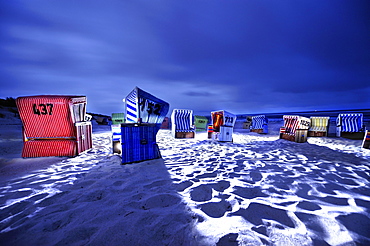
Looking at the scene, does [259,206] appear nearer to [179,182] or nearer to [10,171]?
[179,182]

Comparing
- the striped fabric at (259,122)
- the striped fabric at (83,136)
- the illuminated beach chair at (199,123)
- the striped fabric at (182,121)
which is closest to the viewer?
the striped fabric at (83,136)

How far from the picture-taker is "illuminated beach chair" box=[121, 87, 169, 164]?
4.64 meters

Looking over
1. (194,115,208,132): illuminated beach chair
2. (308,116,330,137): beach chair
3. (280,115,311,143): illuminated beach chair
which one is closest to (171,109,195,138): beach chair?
(194,115,208,132): illuminated beach chair

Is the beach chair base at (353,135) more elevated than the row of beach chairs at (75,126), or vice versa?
the row of beach chairs at (75,126)

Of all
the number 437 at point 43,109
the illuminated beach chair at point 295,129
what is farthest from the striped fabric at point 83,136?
the illuminated beach chair at point 295,129

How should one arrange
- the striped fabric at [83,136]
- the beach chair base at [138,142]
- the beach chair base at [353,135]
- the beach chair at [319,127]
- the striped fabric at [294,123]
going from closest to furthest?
the beach chair base at [138,142] → the striped fabric at [83,136] → the striped fabric at [294,123] → the beach chair base at [353,135] → the beach chair at [319,127]

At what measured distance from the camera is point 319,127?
13.0 m

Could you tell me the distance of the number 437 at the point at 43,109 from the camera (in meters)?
5.07

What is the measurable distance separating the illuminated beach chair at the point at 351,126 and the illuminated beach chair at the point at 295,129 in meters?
4.33

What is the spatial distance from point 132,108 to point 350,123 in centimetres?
1713

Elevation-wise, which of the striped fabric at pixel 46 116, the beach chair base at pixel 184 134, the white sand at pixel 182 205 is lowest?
the white sand at pixel 182 205

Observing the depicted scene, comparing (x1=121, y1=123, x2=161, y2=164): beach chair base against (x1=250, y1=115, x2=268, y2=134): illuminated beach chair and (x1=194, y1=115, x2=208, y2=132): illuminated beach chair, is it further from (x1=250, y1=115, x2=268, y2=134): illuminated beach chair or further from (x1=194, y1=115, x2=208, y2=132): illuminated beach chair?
(x1=250, y1=115, x2=268, y2=134): illuminated beach chair

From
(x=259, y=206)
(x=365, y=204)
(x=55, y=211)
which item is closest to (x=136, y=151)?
(x=55, y=211)

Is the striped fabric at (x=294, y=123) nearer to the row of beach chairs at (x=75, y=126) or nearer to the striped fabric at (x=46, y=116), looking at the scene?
the row of beach chairs at (x=75, y=126)
